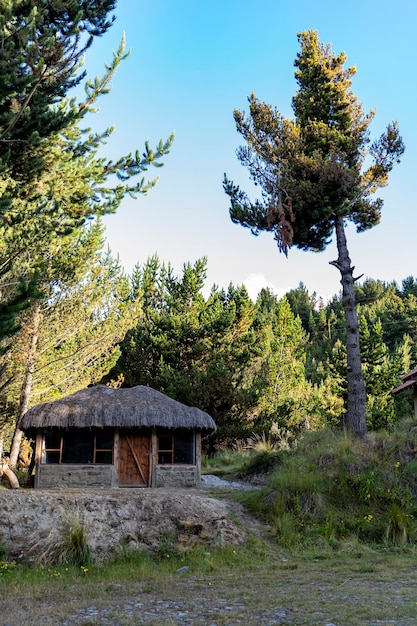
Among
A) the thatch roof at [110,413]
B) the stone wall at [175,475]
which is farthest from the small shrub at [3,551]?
the stone wall at [175,475]

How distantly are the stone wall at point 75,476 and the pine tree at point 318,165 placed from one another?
6914 millimetres

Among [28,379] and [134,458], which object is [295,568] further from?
[28,379]

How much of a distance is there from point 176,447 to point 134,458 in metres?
1.31

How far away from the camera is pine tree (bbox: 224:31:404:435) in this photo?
15.9m

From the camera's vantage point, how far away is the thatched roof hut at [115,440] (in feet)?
53.9

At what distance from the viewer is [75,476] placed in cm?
1652

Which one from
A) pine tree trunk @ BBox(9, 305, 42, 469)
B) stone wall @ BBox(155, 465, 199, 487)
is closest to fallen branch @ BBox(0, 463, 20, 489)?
pine tree trunk @ BBox(9, 305, 42, 469)

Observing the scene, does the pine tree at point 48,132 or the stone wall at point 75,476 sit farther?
the stone wall at point 75,476

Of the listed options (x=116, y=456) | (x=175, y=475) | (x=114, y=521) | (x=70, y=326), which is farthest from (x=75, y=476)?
(x=114, y=521)

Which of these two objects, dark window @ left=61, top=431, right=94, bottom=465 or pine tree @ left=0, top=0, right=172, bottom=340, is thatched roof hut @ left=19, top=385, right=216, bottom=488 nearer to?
dark window @ left=61, top=431, right=94, bottom=465

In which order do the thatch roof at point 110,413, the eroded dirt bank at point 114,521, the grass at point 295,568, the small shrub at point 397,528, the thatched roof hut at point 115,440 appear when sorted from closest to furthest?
the grass at point 295,568 < the eroded dirt bank at point 114,521 < the small shrub at point 397,528 < the thatch roof at point 110,413 < the thatched roof hut at point 115,440

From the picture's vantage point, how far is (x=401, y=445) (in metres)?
13.6

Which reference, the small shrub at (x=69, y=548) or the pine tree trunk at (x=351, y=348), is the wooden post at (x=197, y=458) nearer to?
the pine tree trunk at (x=351, y=348)

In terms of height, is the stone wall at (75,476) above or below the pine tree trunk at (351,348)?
below
